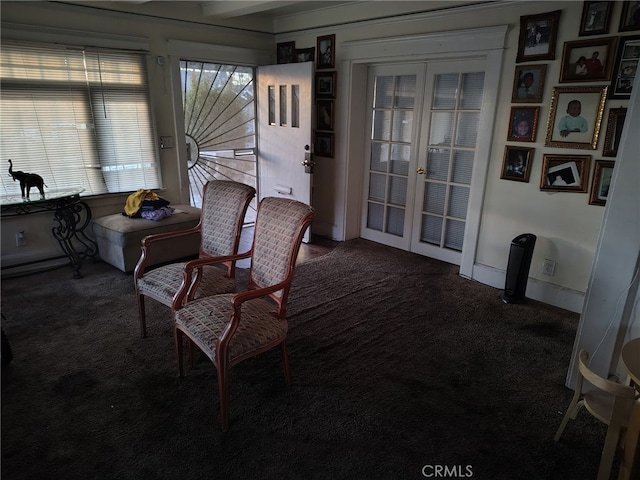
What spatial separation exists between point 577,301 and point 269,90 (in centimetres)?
355

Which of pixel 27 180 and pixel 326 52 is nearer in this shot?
pixel 27 180

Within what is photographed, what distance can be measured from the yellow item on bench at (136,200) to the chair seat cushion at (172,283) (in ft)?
4.60

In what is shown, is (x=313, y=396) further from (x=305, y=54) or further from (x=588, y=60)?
(x=305, y=54)

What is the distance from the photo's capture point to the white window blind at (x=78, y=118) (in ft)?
10.9

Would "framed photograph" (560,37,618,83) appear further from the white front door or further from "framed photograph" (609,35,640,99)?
the white front door

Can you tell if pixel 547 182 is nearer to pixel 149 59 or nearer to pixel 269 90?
pixel 269 90

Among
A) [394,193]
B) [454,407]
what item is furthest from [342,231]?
[454,407]

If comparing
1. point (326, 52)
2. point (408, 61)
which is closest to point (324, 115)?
point (326, 52)

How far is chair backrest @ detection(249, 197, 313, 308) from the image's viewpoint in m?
2.07

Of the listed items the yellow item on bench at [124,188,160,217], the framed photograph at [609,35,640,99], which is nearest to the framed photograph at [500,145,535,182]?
the framed photograph at [609,35,640,99]

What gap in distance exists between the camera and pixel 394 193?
14.4 feet

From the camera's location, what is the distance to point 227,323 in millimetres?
1986

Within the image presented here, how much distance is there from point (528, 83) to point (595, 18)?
0.52 meters

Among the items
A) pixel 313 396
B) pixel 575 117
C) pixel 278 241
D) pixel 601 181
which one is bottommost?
pixel 313 396
